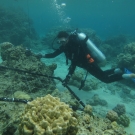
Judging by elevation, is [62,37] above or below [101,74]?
above

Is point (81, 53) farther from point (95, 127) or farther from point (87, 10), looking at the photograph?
point (87, 10)

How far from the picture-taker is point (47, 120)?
244 centimetres

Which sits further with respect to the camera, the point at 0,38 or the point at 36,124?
the point at 0,38

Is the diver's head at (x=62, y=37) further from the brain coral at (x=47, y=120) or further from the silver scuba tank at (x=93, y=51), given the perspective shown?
the brain coral at (x=47, y=120)

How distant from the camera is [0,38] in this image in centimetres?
Answer: 1781

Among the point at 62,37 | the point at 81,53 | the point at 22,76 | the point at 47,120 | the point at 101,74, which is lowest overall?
A: the point at 47,120

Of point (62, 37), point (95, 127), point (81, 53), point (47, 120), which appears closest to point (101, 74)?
point (81, 53)

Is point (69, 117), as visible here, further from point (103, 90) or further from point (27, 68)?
point (103, 90)

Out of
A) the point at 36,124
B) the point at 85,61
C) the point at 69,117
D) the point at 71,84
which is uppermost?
the point at 85,61

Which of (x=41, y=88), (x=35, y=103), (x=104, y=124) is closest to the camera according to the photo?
(x=35, y=103)

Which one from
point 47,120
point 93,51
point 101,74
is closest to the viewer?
point 47,120

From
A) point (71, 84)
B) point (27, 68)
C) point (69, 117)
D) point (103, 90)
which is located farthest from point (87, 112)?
point (103, 90)

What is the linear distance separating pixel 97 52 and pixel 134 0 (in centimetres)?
5332

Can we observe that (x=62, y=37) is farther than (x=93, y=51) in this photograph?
No
